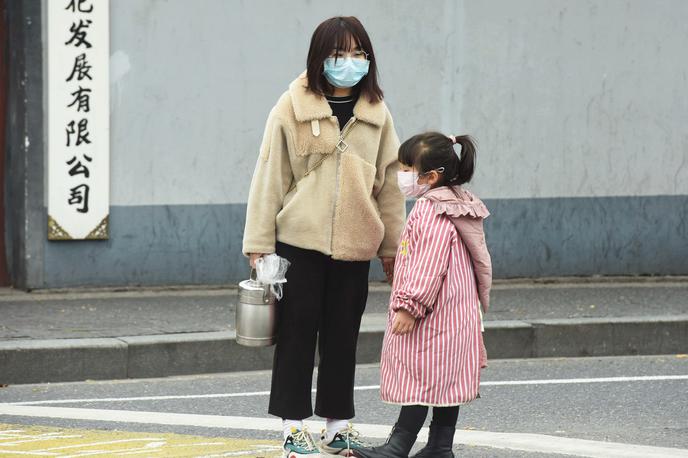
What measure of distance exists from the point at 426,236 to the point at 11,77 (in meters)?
6.48

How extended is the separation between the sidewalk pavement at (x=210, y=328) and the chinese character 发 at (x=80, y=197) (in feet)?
2.17

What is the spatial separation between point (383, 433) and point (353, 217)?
135 cm

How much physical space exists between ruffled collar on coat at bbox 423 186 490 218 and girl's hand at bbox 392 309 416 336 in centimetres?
41

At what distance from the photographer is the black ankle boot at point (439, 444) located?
222 inches

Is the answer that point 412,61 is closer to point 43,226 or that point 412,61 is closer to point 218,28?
point 218,28

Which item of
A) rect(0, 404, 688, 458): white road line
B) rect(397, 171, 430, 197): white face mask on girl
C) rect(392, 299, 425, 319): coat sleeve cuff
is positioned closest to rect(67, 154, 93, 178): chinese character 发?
rect(0, 404, 688, 458): white road line

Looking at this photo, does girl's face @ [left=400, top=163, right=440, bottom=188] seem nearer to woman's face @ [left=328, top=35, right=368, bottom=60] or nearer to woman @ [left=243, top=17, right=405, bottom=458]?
woman @ [left=243, top=17, right=405, bottom=458]

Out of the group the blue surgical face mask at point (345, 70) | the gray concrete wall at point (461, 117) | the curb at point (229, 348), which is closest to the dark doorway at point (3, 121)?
the gray concrete wall at point (461, 117)

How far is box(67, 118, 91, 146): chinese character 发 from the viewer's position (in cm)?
1076

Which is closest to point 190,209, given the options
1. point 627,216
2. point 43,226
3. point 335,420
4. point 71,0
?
point 43,226

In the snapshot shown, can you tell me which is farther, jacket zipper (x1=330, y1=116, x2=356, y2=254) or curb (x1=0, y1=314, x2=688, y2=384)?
curb (x1=0, y1=314, x2=688, y2=384)

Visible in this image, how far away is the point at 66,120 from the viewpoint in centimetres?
1073

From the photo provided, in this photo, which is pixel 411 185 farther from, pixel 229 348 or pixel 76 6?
pixel 76 6

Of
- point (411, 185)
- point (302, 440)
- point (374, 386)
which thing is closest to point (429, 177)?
point (411, 185)
